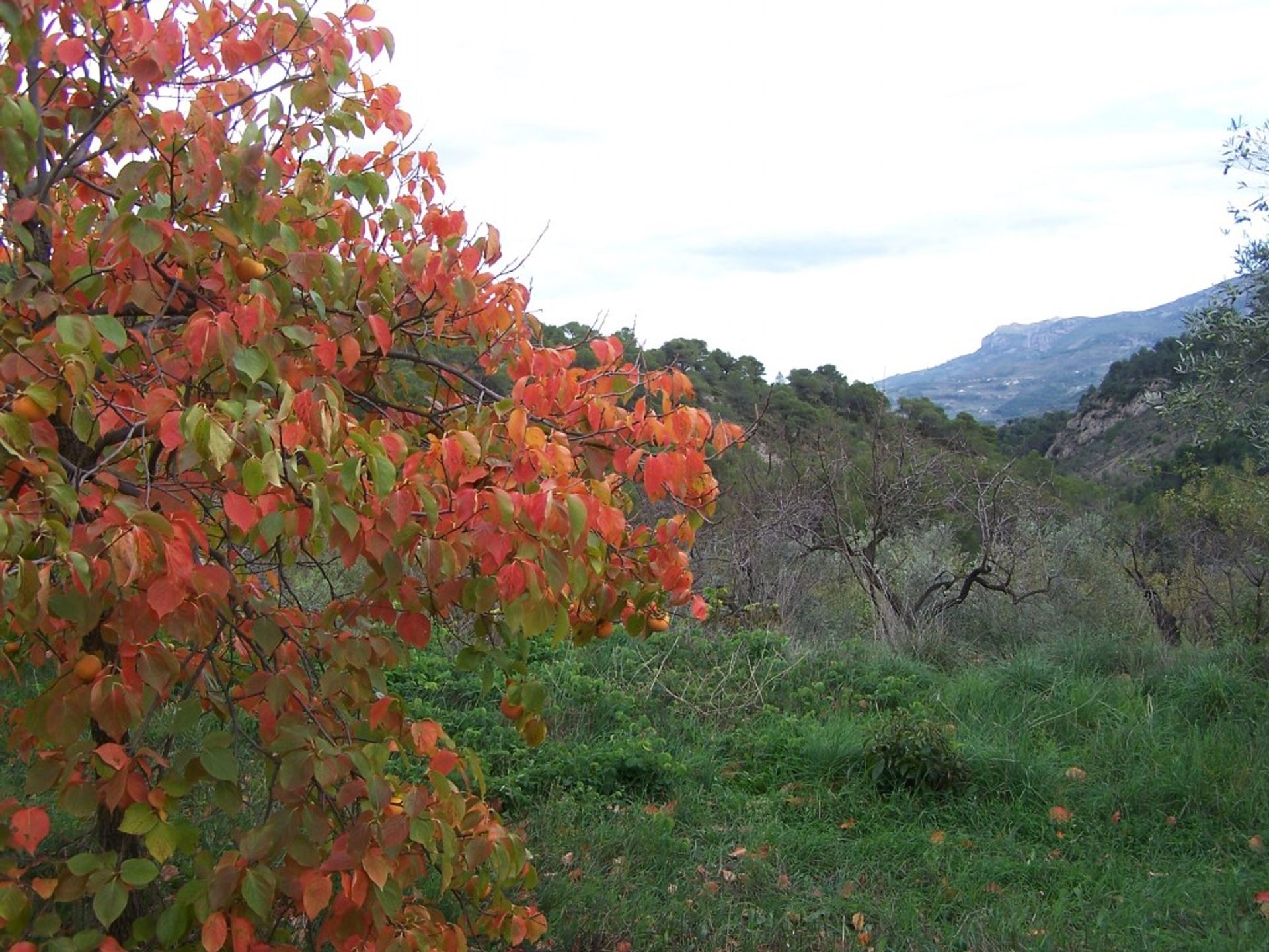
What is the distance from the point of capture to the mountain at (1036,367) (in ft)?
124

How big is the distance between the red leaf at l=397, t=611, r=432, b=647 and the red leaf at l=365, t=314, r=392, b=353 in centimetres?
63

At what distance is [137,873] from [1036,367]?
56140 mm

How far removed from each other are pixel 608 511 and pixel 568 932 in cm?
225

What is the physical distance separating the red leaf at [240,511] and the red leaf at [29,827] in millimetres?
1011

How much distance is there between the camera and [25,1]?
214 centimetres

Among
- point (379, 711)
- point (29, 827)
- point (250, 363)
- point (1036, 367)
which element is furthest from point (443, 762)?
point (1036, 367)

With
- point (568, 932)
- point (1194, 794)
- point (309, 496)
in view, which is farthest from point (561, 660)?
point (309, 496)

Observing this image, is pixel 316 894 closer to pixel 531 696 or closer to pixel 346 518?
pixel 531 696

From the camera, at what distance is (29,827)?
2.23 m

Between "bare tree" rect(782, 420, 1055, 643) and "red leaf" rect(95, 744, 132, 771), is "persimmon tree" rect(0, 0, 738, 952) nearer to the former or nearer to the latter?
"red leaf" rect(95, 744, 132, 771)

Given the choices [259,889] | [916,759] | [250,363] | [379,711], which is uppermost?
[250,363]

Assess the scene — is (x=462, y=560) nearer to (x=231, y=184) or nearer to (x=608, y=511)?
(x=608, y=511)

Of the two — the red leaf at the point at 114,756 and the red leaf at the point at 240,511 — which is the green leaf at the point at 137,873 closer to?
the red leaf at the point at 114,756

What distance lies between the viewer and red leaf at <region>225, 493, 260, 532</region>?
5.80 ft
